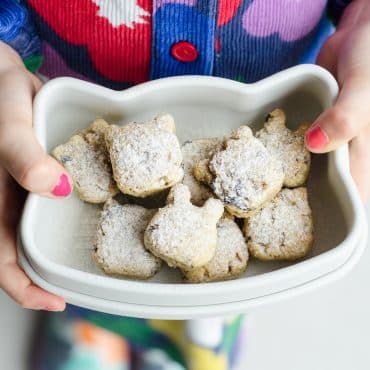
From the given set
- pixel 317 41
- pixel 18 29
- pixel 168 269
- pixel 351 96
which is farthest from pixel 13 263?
pixel 317 41

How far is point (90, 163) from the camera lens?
62cm

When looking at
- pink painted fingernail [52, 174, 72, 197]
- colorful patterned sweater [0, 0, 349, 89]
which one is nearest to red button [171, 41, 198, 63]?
colorful patterned sweater [0, 0, 349, 89]

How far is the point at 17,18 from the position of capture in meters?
0.72

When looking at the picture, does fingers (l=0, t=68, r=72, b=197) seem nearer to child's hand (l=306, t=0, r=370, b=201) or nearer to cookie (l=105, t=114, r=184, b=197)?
cookie (l=105, t=114, r=184, b=197)

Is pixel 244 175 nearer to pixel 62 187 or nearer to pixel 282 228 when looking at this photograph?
pixel 282 228

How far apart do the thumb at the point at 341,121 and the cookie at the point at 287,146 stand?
20mm

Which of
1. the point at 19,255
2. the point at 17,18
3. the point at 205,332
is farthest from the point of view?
the point at 205,332

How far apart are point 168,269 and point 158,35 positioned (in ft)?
0.86

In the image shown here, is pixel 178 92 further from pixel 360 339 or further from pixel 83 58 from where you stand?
pixel 360 339

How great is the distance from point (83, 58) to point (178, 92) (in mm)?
189

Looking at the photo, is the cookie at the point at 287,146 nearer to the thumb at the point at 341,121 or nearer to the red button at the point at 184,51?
the thumb at the point at 341,121

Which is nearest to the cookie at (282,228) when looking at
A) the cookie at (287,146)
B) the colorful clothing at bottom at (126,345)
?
the cookie at (287,146)

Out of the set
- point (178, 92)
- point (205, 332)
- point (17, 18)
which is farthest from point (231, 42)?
point (205, 332)

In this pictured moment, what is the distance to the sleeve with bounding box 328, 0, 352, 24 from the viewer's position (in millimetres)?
826
